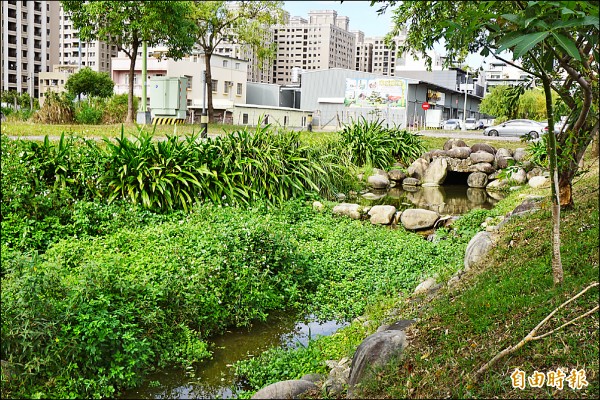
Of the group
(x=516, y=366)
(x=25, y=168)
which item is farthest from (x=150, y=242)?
(x=516, y=366)

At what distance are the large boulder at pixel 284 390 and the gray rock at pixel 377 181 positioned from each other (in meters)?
10.8

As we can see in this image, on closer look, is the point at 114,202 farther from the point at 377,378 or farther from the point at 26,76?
the point at 26,76

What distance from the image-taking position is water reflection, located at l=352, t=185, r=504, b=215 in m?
12.6

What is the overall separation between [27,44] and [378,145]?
259 ft

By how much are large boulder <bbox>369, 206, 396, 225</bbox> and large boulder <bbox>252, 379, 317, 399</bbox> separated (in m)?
6.26

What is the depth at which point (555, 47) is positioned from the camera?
10.9 ft

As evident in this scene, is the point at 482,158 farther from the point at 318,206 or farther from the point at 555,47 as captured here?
the point at 555,47

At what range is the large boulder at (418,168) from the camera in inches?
634

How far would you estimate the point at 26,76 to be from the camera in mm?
82562

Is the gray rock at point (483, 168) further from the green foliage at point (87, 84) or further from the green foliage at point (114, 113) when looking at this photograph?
the green foliage at point (87, 84)

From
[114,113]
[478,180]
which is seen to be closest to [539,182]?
[478,180]

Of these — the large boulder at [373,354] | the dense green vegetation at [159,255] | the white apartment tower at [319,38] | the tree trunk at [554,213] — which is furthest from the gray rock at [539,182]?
the large boulder at [373,354]

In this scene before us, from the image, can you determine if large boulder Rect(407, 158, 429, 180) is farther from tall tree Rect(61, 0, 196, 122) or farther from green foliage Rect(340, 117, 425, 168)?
tall tree Rect(61, 0, 196, 122)

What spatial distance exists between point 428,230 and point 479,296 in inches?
226
